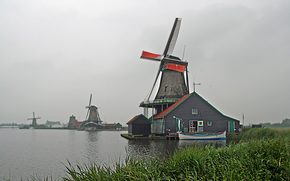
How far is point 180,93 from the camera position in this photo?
104 ft

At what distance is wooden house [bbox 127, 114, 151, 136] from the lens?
32.1m

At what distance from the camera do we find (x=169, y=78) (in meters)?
32.8

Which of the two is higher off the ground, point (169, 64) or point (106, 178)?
point (169, 64)

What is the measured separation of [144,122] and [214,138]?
30.7ft

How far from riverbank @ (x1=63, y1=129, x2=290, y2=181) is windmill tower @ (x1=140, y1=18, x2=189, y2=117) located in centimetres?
2379

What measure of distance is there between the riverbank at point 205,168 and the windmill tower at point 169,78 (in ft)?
78.0

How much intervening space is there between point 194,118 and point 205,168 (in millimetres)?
23646

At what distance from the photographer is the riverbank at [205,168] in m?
5.11

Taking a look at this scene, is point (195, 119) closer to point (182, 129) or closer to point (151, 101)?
point (182, 129)

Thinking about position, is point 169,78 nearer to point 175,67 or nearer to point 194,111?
point 175,67

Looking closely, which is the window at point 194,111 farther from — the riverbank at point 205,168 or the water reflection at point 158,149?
the riverbank at point 205,168

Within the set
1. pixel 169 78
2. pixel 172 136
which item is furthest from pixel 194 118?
pixel 169 78

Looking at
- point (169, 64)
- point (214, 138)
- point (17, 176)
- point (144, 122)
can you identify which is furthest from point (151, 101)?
point (17, 176)

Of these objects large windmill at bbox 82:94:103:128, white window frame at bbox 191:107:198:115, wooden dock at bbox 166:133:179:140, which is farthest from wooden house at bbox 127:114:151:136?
large windmill at bbox 82:94:103:128
